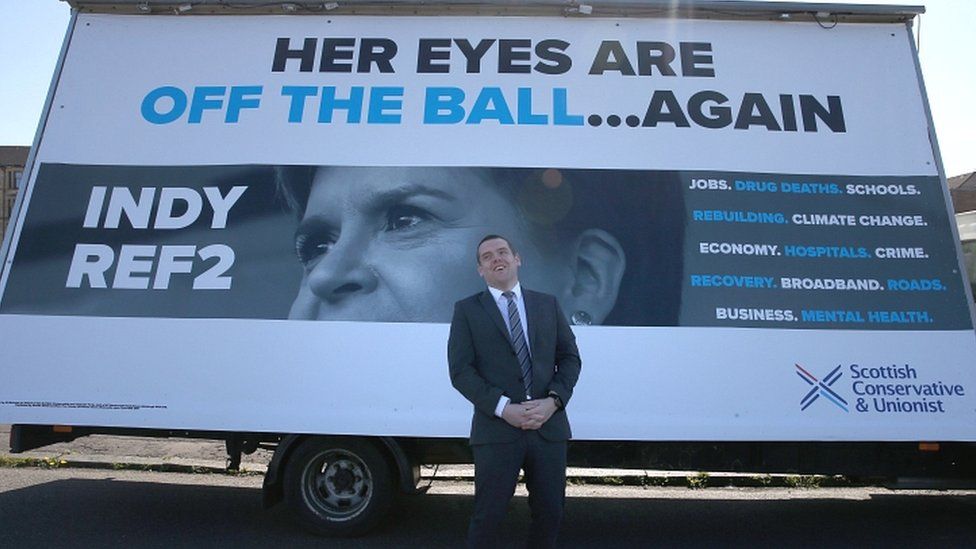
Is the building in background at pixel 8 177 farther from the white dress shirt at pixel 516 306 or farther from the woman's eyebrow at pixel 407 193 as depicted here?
the white dress shirt at pixel 516 306

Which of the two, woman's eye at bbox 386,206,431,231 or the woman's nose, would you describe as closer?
the woman's nose

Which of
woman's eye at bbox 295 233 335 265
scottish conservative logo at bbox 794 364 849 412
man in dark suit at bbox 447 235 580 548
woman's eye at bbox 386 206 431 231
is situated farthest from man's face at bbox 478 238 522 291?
scottish conservative logo at bbox 794 364 849 412

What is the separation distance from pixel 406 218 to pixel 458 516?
249 centimetres

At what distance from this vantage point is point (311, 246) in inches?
214

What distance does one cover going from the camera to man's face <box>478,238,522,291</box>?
12.2 ft

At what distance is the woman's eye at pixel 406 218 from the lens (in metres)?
5.42

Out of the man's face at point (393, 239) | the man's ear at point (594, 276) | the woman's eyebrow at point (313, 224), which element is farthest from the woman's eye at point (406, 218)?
the man's ear at point (594, 276)

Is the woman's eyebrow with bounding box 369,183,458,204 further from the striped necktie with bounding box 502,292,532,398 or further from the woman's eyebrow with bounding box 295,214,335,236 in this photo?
the striped necktie with bounding box 502,292,532,398

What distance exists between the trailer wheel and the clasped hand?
2.04 m

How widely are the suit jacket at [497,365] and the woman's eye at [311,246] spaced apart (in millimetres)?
1890

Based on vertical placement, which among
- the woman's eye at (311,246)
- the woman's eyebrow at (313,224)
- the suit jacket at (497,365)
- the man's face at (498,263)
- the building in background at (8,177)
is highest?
the building in background at (8,177)

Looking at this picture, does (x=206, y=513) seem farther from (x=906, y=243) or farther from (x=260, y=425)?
(x=906, y=243)

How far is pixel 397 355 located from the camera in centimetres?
520

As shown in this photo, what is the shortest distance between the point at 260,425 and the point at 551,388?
7.77 feet
